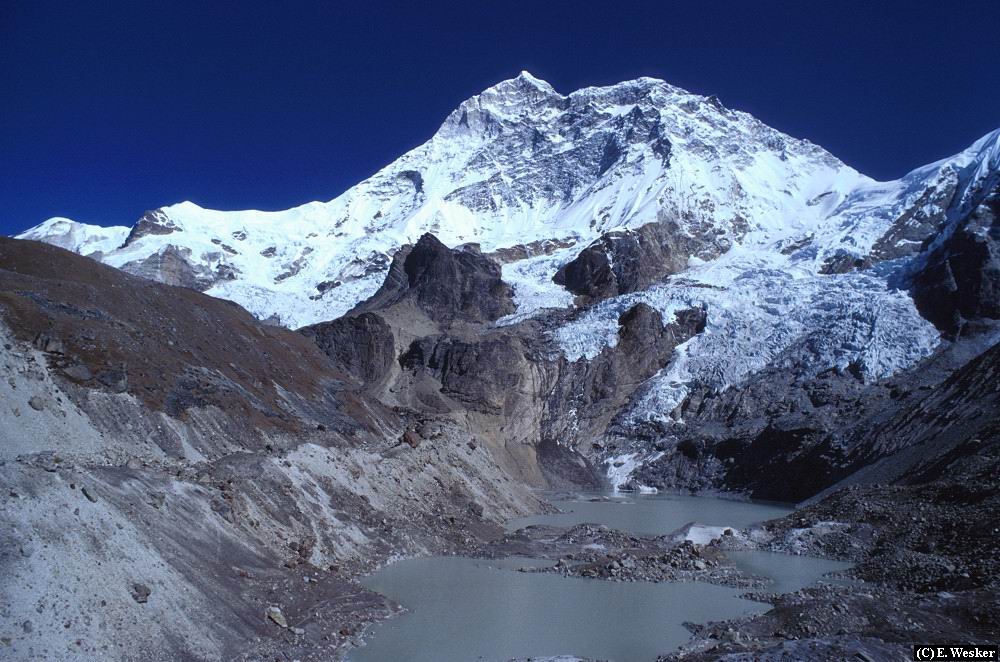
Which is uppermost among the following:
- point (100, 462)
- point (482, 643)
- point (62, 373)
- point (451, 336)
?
point (451, 336)

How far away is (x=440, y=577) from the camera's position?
1244 inches

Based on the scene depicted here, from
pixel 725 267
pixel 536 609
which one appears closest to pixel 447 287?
pixel 725 267

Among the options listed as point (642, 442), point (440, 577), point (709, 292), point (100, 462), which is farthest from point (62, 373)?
point (709, 292)

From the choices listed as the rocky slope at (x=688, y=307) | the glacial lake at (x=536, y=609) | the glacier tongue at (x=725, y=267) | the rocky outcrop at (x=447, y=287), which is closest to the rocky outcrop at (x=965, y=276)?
the rocky slope at (x=688, y=307)

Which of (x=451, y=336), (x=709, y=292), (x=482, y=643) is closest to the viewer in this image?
(x=482, y=643)

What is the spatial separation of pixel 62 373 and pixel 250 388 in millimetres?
16447

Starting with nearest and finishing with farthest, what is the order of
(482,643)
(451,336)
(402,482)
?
(482,643) → (402,482) → (451,336)

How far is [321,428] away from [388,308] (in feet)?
255

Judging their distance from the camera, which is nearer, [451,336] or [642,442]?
[642,442]

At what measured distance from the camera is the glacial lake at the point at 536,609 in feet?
72.0

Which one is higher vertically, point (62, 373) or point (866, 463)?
point (62, 373)

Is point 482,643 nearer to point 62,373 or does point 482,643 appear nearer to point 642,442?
point 62,373

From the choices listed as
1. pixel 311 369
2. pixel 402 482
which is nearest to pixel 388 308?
pixel 311 369

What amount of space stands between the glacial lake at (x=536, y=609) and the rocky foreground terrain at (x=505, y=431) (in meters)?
1.18
